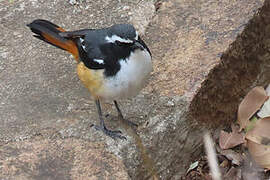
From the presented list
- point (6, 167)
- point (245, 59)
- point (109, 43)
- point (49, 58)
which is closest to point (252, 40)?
point (245, 59)

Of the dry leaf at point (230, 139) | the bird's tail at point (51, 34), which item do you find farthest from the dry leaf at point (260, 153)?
the bird's tail at point (51, 34)

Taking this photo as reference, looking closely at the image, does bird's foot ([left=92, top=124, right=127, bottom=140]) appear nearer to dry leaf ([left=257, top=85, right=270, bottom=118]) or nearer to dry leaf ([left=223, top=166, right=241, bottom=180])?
dry leaf ([left=223, top=166, right=241, bottom=180])

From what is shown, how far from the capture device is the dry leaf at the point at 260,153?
3859mm

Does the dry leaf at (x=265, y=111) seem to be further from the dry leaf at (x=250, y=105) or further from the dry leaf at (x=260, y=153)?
the dry leaf at (x=260, y=153)

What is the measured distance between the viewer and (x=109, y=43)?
3369mm

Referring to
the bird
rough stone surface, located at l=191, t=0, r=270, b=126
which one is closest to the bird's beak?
the bird

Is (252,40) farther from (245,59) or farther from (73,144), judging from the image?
(73,144)

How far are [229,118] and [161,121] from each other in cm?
88

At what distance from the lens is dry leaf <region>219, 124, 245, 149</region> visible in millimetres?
4211

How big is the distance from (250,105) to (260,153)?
463 millimetres

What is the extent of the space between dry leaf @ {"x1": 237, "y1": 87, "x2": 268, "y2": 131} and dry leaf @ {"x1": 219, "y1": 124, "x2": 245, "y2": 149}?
0.08m

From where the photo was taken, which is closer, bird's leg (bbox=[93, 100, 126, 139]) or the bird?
the bird

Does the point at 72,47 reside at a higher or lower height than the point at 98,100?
higher

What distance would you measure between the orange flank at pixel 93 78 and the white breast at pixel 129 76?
44 mm
